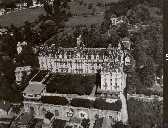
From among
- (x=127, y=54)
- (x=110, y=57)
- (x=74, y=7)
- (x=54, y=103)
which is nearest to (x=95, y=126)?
(x=54, y=103)

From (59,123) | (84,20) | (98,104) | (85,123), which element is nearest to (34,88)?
(59,123)

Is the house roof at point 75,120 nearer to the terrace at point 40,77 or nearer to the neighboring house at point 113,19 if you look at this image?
the terrace at point 40,77

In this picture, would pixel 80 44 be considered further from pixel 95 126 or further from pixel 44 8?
pixel 95 126

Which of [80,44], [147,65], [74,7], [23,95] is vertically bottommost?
[23,95]

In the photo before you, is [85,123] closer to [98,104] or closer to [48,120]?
[98,104]

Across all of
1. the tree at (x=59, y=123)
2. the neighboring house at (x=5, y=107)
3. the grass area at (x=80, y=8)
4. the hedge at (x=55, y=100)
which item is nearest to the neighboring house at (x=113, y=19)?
the grass area at (x=80, y=8)
